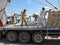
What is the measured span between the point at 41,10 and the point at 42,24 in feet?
3.62

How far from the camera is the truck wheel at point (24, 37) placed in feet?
51.2

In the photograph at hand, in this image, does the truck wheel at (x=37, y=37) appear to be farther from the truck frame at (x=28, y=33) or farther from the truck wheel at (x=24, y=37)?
the truck wheel at (x=24, y=37)

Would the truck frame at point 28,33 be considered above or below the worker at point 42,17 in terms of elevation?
below

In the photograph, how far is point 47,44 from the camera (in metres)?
15.0

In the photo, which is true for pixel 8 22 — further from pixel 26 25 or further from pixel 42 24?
pixel 42 24

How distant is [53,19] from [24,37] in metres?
2.61

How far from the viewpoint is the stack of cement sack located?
15125mm

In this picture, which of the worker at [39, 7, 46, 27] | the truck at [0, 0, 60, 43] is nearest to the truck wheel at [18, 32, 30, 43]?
the truck at [0, 0, 60, 43]

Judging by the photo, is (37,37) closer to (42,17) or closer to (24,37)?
(24,37)

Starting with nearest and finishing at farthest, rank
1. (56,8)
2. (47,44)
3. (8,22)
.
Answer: (47,44) < (56,8) < (8,22)

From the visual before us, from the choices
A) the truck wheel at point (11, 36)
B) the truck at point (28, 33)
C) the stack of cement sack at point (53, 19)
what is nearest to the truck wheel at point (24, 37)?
the truck at point (28, 33)

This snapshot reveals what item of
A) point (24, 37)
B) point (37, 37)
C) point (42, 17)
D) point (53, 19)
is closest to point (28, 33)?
point (24, 37)

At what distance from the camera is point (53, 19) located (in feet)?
49.6

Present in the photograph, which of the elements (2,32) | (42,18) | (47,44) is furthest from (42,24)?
(2,32)
